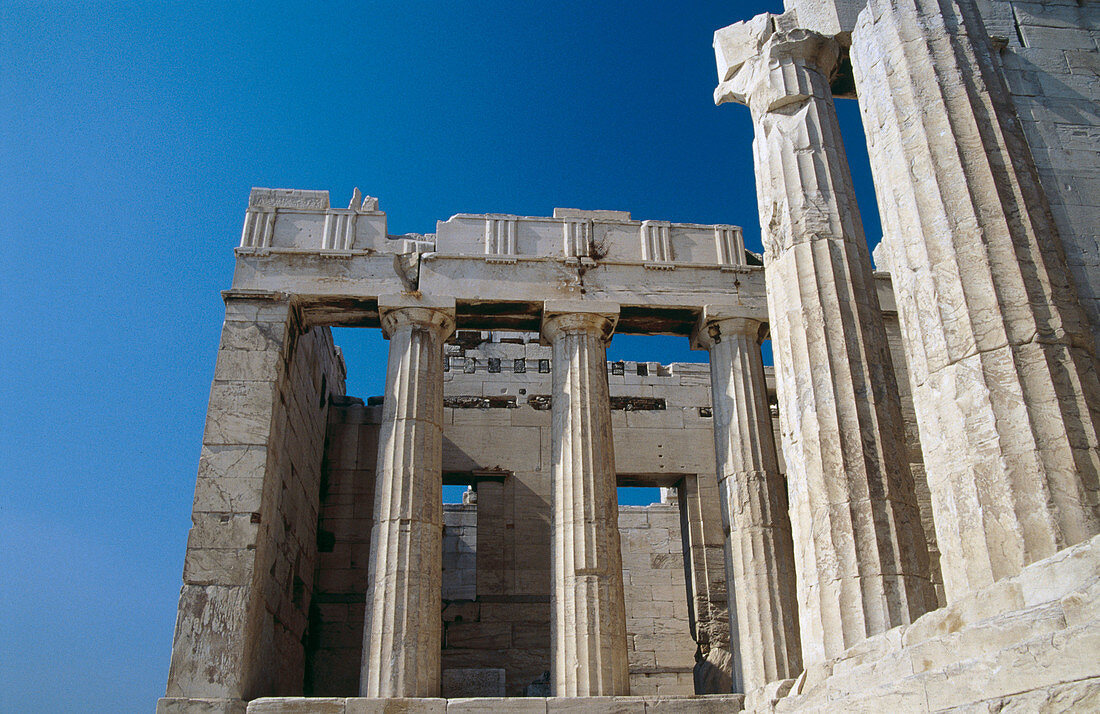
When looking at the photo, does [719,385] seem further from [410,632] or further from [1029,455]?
[1029,455]

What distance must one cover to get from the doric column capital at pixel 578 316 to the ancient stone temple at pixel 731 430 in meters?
0.06

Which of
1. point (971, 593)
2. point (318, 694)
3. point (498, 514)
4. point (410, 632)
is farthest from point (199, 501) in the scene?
point (971, 593)

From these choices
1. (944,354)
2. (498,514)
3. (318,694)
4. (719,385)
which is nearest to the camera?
(944,354)

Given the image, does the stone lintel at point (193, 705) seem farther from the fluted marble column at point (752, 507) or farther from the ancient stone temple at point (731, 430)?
the fluted marble column at point (752, 507)

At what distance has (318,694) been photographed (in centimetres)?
1727

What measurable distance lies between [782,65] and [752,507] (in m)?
7.19

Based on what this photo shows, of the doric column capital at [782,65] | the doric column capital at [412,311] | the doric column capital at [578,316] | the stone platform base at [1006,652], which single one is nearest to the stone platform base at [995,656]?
the stone platform base at [1006,652]

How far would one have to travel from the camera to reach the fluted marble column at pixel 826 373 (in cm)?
837

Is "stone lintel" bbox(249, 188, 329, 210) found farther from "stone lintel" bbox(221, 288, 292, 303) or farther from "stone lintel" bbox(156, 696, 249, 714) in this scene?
"stone lintel" bbox(156, 696, 249, 714)

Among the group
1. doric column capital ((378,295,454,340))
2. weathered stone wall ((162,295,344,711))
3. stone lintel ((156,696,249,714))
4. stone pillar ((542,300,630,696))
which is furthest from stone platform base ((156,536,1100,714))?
doric column capital ((378,295,454,340))

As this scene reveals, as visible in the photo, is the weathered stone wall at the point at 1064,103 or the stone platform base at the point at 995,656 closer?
the stone platform base at the point at 995,656

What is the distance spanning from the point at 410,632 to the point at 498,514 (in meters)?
5.86

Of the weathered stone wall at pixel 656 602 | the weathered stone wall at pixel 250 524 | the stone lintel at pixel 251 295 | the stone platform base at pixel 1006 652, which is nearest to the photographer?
the stone platform base at pixel 1006 652

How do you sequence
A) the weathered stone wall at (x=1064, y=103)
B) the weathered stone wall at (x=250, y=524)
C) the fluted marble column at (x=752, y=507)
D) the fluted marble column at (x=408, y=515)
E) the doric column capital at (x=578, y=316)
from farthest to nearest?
1. the doric column capital at (x=578, y=316)
2. the fluted marble column at (x=752, y=507)
3. the fluted marble column at (x=408, y=515)
4. the weathered stone wall at (x=250, y=524)
5. the weathered stone wall at (x=1064, y=103)
